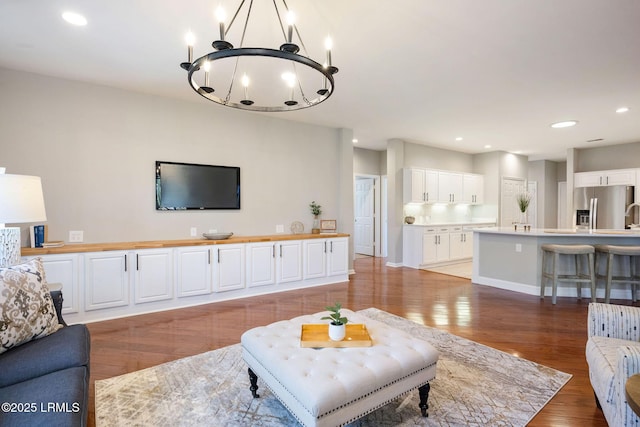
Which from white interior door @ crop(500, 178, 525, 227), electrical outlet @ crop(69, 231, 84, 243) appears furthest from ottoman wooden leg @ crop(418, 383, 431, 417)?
white interior door @ crop(500, 178, 525, 227)

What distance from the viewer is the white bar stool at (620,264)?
4199 millimetres

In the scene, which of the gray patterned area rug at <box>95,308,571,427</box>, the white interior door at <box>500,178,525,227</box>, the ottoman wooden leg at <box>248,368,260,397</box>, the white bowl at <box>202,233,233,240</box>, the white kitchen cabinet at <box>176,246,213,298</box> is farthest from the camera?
the white interior door at <box>500,178,525,227</box>

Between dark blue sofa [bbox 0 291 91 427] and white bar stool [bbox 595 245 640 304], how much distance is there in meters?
5.57

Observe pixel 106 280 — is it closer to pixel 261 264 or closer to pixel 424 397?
pixel 261 264

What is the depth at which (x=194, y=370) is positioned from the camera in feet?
8.23

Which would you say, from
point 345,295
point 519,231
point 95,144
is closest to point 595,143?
point 519,231

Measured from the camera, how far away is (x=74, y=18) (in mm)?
2584

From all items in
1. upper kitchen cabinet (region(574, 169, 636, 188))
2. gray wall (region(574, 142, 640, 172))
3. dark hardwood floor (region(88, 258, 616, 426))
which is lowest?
dark hardwood floor (region(88, 258, 616, 426))

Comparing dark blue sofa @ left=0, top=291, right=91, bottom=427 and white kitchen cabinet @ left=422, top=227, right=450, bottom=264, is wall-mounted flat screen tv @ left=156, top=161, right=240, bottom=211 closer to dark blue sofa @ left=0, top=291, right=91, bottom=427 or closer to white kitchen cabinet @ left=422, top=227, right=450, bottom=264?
dark blue sofa @ left=0, top=291, right=91, bottom=427

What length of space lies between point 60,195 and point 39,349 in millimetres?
2705

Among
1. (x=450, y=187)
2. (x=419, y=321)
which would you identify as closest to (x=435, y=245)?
(x=450, y=187)

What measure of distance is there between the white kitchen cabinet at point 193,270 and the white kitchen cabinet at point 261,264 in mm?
562

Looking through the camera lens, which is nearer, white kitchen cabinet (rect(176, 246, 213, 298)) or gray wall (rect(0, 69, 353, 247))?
gray wall (rect(0, 69, 353, 247))

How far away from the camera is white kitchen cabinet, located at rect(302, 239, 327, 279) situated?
5.17 m
